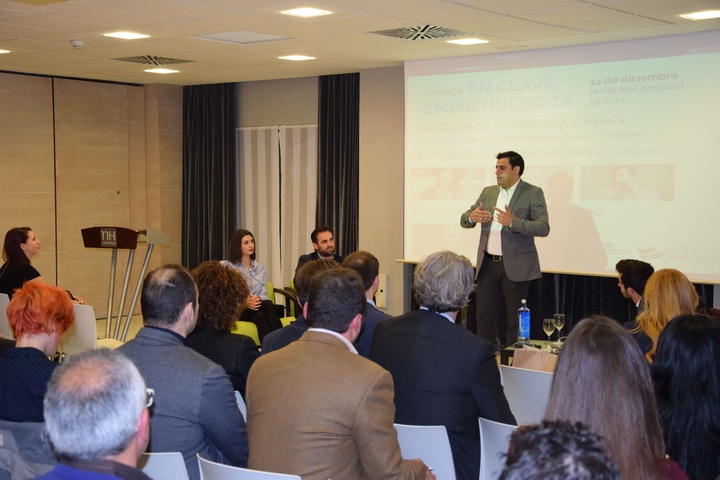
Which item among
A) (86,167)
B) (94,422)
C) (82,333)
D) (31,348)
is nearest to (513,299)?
(82,333)

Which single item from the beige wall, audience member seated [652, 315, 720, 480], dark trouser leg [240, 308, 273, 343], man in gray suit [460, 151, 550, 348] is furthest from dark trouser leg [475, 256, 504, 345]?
the beige wall

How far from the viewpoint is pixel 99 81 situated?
10328 mm

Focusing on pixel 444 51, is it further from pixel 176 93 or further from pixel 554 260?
pixel 176 93

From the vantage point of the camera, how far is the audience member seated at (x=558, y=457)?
1186mm

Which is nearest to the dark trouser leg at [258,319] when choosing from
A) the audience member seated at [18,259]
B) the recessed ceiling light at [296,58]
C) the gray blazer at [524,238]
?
the audience member seated at [18,259]

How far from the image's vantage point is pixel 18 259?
6.69 metres

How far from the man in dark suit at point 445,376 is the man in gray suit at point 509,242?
3.61 m

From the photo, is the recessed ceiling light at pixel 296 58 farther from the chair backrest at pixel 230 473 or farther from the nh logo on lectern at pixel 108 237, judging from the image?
the chair backrest at pixel 230 473

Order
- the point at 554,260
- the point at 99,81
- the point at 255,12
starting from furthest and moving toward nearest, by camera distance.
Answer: the point at 99,81 → the point at 554,260 → the point at 255,12

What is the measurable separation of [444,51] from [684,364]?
5709 mm

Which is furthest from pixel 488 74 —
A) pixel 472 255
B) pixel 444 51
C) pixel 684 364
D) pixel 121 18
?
pixel 684 364

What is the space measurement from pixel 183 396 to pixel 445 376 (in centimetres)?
96

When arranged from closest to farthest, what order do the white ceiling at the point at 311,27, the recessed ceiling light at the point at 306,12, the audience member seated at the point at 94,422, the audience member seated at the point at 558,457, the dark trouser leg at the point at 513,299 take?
1. the audience member seated at the point at 558,457
2. the audience member seated at the point at 94,422
3. the white ceiling at the point at 311,27
4. the recessed ceiling light at the point at 306,12
5. the dark trouser leg at the point at 513,299

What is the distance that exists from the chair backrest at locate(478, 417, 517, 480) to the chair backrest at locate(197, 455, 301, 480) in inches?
35.4
